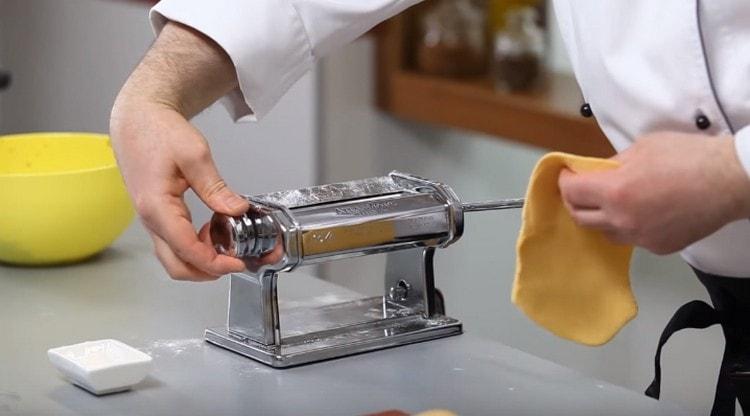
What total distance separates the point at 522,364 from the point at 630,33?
359 millimetres

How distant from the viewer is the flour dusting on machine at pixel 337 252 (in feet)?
4.36

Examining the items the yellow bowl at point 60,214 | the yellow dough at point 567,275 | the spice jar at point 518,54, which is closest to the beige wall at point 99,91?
the spice jar at point 518,54

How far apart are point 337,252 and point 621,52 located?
36cm

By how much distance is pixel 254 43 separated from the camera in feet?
4.88

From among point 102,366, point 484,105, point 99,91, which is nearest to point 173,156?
point 102,366

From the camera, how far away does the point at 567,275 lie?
1257 mm

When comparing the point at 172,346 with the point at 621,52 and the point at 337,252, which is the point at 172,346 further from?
the point at 621,52

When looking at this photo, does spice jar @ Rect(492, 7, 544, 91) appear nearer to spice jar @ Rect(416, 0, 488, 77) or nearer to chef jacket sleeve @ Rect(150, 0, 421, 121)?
Answer: spice jar @ Rect(416, 0, 488, 77)

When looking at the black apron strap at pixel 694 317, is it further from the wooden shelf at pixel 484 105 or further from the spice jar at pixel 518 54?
the spice jar at pixel 518 54

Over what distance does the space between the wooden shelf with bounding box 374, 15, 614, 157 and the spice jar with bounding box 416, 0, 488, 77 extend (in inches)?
1.5

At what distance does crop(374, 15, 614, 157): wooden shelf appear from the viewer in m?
2.57

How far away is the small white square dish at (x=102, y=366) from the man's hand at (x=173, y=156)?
0.35 ft

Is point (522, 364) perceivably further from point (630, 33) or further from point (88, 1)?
point (88, 1)

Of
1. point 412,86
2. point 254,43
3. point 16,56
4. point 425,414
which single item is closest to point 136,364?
point 425,414
